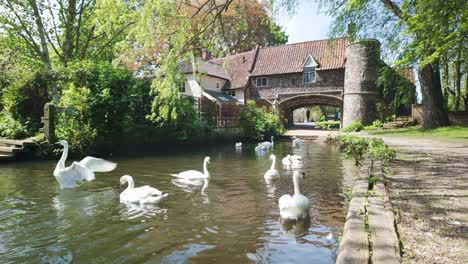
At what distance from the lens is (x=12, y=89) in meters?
15.7

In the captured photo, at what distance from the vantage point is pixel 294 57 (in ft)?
133

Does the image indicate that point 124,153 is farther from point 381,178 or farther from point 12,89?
point 381,178

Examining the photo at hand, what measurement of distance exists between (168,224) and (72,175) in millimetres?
3936

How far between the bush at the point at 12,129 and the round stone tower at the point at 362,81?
91.9ft

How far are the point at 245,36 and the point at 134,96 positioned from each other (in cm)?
3057

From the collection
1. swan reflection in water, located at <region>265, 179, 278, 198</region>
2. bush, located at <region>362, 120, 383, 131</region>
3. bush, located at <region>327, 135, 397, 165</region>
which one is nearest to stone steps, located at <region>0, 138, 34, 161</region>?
swan reflection in water, located at <region>265, 179, 278, 198</region>

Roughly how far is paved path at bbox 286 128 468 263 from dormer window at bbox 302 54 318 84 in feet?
100

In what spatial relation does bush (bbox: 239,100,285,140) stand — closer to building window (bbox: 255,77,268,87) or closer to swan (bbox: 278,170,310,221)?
building window (bbox: 255,77,268,87)

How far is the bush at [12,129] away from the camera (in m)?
15.5

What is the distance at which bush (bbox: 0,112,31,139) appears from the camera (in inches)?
611

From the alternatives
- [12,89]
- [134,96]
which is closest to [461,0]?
[134,96]

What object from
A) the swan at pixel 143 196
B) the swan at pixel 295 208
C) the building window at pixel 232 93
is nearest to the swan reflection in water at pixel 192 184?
the swan at pixel 143 196

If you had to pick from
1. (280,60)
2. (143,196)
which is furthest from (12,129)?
(280,60)

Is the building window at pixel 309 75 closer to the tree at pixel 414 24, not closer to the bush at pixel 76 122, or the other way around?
the tree at pixel 414 24
